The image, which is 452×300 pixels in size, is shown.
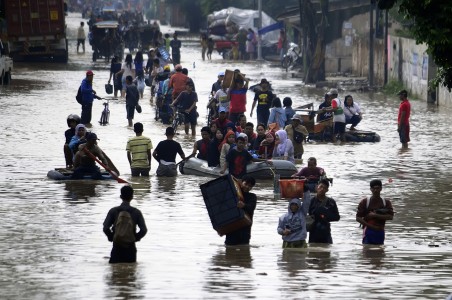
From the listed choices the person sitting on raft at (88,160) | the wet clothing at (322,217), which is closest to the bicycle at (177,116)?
the person sitting on raft at (88,160)

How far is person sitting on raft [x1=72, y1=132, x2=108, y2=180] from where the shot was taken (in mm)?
23656

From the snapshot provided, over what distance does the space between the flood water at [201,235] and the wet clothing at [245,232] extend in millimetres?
140

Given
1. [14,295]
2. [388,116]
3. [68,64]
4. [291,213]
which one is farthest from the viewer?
[68,64]

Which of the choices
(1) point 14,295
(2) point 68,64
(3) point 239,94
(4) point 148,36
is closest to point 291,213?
(1) point 14,295

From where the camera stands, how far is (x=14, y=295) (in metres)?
13.8

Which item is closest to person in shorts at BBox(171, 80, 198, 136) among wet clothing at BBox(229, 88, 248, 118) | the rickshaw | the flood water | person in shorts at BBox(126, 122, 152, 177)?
the flood water

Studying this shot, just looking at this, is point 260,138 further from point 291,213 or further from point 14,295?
point 14,295

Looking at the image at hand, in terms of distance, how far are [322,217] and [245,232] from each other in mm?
1069

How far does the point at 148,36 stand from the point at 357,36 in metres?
22.0

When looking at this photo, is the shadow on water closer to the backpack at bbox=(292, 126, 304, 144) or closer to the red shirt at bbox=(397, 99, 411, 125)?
the backpack at bbox=(292, 126, 304, 144)

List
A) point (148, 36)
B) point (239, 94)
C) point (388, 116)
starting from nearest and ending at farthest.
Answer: point (239, 94) → point (388, 116) → point (148, 36)

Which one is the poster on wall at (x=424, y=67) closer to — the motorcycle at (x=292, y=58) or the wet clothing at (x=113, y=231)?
the motorcycle at (x=292, y=58)

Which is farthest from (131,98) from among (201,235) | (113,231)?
(113,231)

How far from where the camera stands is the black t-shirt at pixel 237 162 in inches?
911
